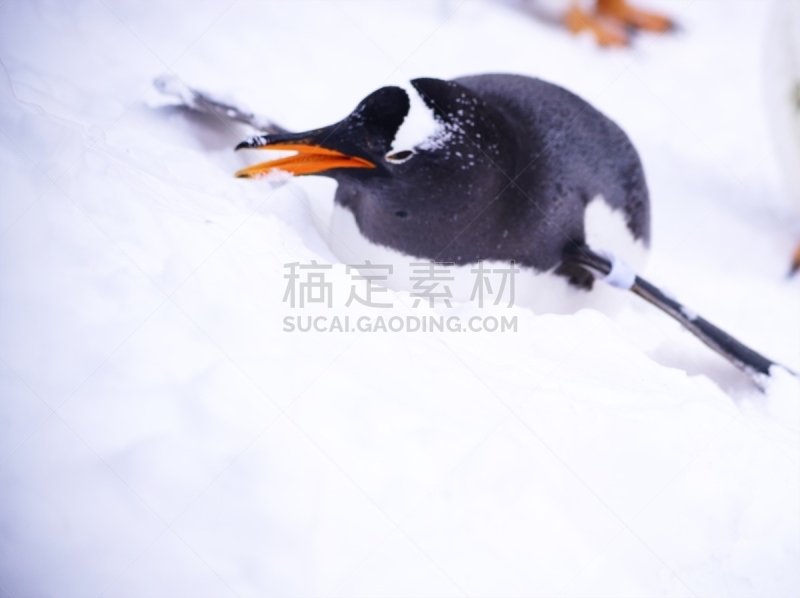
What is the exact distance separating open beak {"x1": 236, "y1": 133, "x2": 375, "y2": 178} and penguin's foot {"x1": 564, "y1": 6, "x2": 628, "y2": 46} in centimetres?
181

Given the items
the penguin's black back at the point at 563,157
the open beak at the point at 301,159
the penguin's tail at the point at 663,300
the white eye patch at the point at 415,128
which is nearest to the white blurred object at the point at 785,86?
the penguin's black back at the point at 563,157

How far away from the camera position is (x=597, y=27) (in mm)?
2539

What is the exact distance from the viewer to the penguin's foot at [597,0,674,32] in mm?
2613

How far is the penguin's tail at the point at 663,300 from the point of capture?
1.24 meters

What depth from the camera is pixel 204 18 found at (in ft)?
5.72

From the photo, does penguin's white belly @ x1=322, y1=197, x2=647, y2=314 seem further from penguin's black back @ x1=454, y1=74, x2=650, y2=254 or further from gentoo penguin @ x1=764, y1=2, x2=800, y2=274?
gentoo penguin @ x1=764, y1=2, x2=800, y2=274

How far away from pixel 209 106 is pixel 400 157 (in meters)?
0.66

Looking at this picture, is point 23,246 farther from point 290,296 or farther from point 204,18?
point 204,18

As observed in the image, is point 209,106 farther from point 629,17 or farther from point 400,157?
point 629,17

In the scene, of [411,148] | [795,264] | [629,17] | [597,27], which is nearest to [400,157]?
[411,148]

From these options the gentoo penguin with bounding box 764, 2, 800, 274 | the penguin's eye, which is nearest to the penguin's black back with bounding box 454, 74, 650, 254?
the penguin's eye

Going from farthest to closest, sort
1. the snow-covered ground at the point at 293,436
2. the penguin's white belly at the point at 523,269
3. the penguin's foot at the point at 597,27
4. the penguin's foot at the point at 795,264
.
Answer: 1. the penguin's foot at the point at 597,27
2. the penguin's foot at the point at 795,264
3. the penguin's white belly at the point at 523,269
4. the snow-covered ground at the point at 293,436

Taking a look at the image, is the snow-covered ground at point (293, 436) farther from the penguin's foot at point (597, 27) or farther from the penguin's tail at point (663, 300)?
the penguin's foot at point (597, 27)

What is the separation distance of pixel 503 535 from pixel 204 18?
63.5 inches
